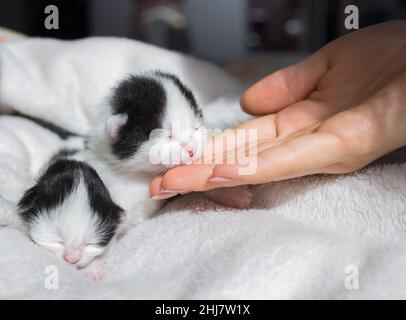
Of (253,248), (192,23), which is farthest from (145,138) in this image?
(192,23)

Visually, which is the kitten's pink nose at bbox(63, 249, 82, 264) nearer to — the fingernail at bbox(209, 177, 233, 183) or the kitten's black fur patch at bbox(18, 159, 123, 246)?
the kitten's black fur patch at bbox(18, 159, 123, 246)

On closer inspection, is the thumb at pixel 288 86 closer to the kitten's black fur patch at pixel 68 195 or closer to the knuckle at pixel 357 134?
the knuckle at pixel 357 134

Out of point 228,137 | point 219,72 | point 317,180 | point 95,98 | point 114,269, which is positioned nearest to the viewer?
point 114,269

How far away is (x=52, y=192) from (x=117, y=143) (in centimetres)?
22

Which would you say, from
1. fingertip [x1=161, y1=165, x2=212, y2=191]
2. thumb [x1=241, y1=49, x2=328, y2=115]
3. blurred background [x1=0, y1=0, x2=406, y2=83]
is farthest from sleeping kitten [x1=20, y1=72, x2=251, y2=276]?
blurred background [x1=0, y1=0, x2=406, y2=83]

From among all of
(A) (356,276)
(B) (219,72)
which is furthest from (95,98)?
(A) (356,276)

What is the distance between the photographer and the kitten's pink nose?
119 centimetres

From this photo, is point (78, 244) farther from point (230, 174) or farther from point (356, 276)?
point (356, 276)

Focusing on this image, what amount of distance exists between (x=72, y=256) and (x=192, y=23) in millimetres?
3641

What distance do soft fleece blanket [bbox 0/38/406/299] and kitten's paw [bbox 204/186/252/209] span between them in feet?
0.07

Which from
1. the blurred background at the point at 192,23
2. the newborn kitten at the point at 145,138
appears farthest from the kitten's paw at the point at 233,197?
the blurred background at the point at 192,23

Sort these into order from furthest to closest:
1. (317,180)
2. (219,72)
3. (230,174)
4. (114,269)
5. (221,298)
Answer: (219,72) → (317,180) → (114,269) → (230,174) → (221,298)

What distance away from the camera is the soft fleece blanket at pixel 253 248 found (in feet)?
3.10

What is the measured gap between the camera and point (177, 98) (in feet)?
4.32
